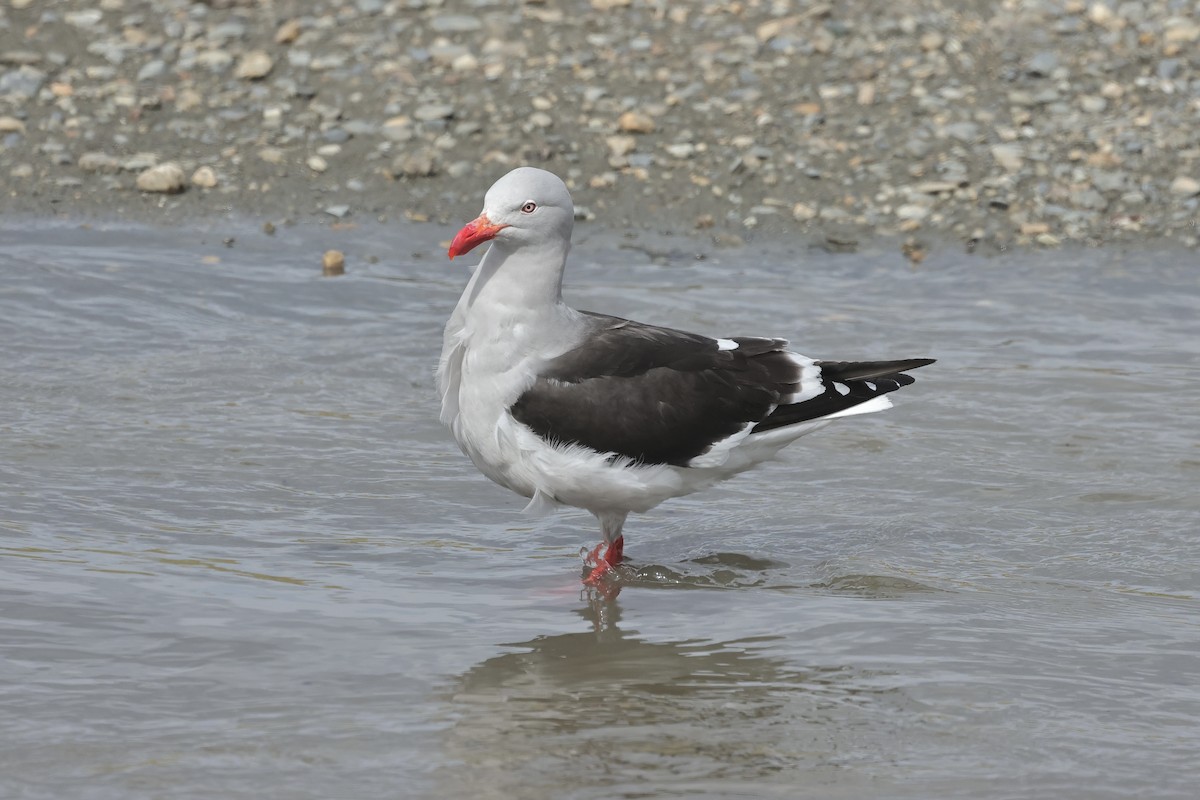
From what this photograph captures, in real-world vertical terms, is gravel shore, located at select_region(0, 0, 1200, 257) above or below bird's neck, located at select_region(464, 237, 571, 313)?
above

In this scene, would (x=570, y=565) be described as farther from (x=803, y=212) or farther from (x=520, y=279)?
(x=803, y=212)

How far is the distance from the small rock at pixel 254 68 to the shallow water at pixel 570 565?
275 cm

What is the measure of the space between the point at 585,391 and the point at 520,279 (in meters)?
0.49

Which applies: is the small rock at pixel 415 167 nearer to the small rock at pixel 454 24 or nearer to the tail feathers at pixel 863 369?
the small rock at pixel 454 24

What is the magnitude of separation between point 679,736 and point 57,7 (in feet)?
36.0

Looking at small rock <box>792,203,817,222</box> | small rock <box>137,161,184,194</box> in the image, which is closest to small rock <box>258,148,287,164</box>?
small rock <box>137,161,184,194</box>

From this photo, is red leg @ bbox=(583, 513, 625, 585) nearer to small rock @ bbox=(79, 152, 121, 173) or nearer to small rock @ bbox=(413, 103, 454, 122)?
small rock @ bbox=(413, 103, 454, 122)

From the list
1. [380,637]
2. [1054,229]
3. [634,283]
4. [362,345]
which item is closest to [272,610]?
[380,637]

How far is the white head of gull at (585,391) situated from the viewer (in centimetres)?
617

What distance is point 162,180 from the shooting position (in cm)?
1202

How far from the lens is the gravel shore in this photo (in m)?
12.0

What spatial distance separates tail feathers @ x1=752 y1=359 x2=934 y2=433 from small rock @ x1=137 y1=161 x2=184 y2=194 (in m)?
6.84

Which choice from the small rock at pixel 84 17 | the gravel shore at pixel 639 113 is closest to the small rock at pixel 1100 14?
the gravel shore at pixel 639 113

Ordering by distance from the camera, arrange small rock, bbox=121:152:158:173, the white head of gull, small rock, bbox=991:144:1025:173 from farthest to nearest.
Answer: small rock, bbox=121:152:158:173
small rock, bbox=991:144:1025:173
the white head of gull
